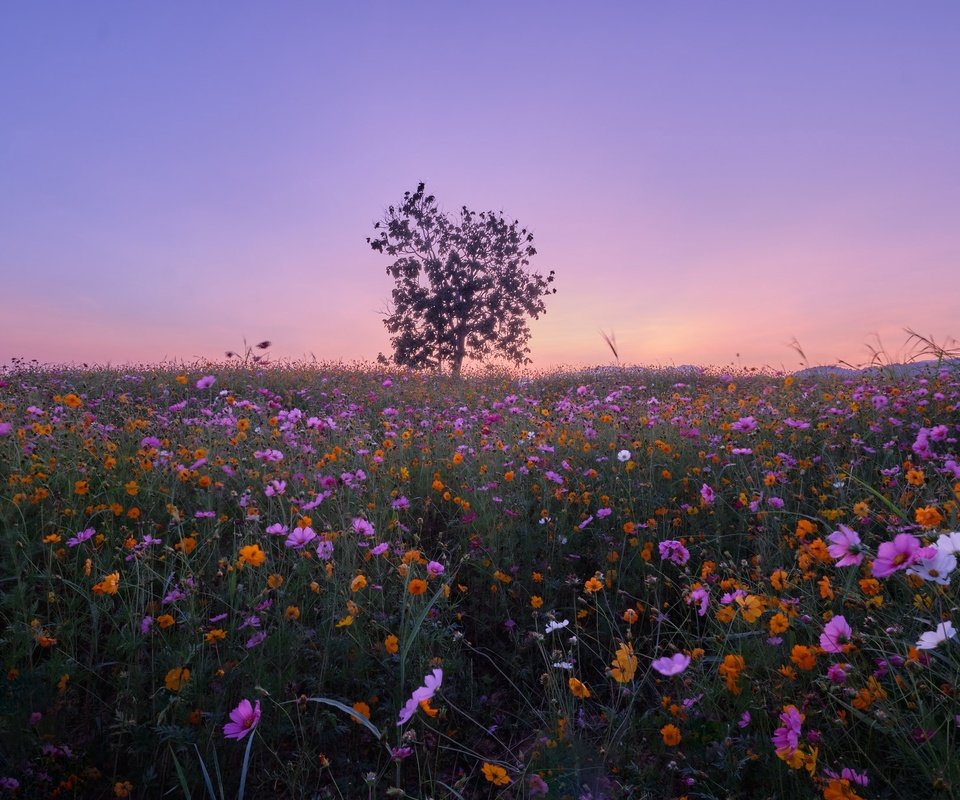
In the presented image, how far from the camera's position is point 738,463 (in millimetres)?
4164

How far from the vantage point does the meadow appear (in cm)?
183

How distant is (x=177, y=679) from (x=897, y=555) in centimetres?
208

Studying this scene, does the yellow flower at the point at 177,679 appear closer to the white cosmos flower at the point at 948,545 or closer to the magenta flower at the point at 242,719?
the magenta flower at the point at 242,719

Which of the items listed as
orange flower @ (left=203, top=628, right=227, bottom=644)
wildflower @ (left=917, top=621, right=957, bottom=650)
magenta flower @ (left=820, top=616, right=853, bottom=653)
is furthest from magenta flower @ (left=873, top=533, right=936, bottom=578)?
orange flower @ (left=203, top=628, right=227, bottom=644)

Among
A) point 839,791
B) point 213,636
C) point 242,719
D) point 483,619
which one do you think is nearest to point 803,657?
point 839,791

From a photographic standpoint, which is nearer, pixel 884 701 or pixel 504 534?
pixel 884 701

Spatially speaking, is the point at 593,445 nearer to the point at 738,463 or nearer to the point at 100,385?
the point at 738,463

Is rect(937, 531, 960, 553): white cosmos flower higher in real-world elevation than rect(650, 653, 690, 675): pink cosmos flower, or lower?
higher

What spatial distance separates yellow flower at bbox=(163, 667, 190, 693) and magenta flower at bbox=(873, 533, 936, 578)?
199cm

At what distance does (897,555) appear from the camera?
1641 mm

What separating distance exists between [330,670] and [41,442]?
284 centimetres

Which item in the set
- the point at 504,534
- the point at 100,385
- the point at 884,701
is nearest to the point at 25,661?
the point at 504,534

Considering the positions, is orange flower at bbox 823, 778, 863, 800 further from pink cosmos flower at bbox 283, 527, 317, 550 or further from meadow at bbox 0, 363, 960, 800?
pink cosmos flower at bbox 283, 527, 317, 550

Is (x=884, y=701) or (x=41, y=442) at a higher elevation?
(x=41, y=442)
